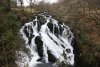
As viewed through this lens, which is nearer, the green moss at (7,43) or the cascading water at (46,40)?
the green moss at (7,43)

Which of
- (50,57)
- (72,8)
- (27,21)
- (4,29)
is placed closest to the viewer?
(4,29)

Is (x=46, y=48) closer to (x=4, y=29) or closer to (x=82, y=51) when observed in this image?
(x=82, y=51)

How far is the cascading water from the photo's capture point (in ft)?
86.7

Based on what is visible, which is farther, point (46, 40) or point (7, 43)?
point (46, 40)

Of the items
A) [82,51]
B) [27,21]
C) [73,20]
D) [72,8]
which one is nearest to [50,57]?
[82,51]

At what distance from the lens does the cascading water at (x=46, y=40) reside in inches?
1040

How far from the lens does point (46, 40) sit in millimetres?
28875

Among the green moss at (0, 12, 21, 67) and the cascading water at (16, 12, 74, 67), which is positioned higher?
the green moss at (0, 12, 21, 67)

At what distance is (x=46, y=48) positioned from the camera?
2762 centimetres

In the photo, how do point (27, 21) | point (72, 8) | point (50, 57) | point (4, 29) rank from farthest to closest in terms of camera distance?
point (72, 8) → point (27, 21) → point (50, 57) → point (4, 29)

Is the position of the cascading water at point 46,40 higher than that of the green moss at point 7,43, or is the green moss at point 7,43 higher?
the green moss at point 7,43

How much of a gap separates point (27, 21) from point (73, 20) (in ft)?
29.4

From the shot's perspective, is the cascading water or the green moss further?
the cascading water

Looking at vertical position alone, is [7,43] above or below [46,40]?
above
